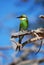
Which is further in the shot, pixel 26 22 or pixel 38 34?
pixel 26 22

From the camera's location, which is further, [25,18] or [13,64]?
[13,64]

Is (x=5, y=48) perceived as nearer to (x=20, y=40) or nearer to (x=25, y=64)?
(x=25, y=64)

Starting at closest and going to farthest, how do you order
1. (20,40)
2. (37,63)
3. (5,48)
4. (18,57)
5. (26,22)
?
(20,40)
(26,22)
(5,48)
(37,63)
(18,57)

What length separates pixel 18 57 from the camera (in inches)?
141

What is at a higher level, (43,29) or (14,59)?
(43,29)

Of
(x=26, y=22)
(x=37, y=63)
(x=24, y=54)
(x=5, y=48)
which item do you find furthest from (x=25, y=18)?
(x=24, y=54)

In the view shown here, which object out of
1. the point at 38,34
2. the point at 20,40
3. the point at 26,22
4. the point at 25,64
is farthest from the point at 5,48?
the point at 38,34

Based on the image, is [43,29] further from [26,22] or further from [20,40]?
[26,22]

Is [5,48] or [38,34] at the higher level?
[38,34]

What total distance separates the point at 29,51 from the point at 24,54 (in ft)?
0.30

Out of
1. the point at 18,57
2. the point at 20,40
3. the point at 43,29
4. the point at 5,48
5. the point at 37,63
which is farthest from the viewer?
the point at 18,57

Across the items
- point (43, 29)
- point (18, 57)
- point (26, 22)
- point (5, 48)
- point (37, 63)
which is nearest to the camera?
point (43, 29)

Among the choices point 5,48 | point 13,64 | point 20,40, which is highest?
point 20,40

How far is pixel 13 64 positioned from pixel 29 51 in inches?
13.2
